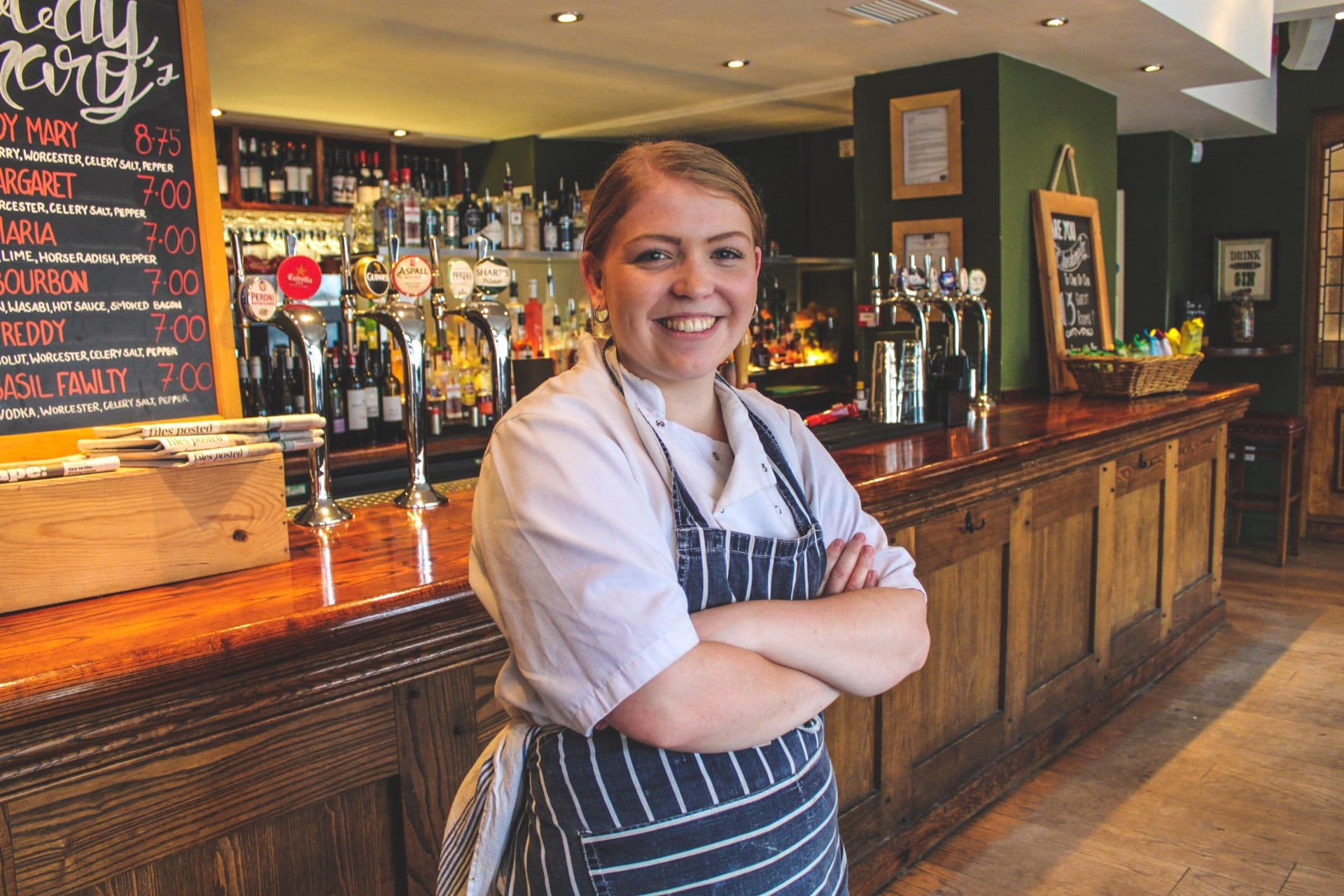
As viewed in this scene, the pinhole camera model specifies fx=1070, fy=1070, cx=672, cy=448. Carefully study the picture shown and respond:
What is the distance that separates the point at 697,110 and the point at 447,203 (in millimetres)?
1345

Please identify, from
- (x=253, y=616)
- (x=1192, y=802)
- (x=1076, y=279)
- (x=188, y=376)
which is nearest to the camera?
(x=253, y=616)

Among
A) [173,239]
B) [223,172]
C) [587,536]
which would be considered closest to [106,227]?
[173,239]

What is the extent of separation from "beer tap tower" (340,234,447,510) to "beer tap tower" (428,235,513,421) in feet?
0.40

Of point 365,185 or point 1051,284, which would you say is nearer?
point 1051,284

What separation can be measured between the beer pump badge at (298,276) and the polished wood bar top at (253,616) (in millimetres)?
423

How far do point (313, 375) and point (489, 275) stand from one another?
525 mm

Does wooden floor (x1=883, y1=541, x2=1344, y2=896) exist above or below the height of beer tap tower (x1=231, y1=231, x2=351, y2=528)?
below

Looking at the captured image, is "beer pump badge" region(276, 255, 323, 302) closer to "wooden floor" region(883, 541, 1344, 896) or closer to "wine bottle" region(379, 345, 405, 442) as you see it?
"wooden floor" region(883, 541, 1344, 896)

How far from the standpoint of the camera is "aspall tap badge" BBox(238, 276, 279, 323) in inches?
73.6

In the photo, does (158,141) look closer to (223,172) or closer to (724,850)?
(724,850)

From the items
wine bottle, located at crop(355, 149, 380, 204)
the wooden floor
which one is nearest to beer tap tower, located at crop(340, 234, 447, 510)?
the wooden floor

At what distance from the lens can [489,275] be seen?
2312 mm

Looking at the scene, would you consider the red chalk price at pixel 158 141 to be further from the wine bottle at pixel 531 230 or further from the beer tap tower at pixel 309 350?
the wine bottle at pixel 531 230

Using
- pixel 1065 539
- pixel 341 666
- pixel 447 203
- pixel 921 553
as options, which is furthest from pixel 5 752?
pixel 447 203
